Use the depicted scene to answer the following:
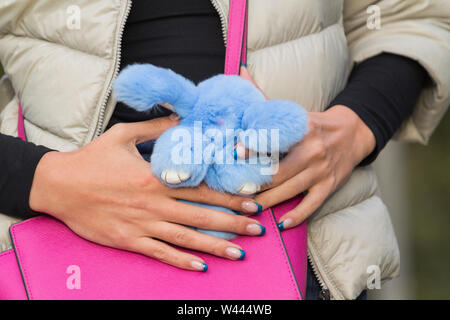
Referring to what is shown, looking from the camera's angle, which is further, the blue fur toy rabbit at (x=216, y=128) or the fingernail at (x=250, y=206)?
the fingernail at (x=250, y=206)

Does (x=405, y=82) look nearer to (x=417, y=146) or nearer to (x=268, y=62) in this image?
(x=268, y=62)

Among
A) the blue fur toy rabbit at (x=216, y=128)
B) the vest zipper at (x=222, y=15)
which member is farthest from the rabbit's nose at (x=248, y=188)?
the vest zipper at (x=222, y=15)

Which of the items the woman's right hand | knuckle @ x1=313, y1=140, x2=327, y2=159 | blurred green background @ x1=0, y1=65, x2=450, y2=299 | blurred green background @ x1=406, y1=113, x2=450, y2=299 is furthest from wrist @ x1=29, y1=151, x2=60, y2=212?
blurred green background @ x1=406, y1=113, x2=450, y2=299

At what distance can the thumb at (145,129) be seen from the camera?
2.94 ft

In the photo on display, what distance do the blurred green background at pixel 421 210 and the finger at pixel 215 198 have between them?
1.89 m

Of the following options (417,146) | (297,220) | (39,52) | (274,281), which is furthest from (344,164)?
(417,146)

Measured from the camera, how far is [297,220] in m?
0.93

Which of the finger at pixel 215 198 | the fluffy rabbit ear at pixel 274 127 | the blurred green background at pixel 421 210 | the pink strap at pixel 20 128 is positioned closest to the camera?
the fluffy rabbit ear at pixel 274 127

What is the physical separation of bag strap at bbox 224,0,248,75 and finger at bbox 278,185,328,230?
0.30 metres

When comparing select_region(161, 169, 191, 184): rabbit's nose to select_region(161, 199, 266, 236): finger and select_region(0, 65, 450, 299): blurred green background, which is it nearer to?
select_region(161, 199, 266, 236): finger

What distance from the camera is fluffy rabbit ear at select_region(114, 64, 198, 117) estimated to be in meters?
0.78

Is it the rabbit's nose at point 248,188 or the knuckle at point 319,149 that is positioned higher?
the knuckle at point 319,149

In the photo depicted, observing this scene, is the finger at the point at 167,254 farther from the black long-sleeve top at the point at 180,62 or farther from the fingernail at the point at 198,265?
the black long-sleeve top at the point at 180,62

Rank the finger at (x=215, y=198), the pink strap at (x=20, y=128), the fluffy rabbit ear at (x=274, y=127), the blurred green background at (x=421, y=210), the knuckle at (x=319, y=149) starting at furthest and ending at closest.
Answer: the blurred green background at (x=421, y=210) → the pink strap at (x=20, y=128) → the knuckle at (x=319, y=149) → the finger at (x=215, y=198) → the fluffy rabbit ear at (x=274, y=127)
